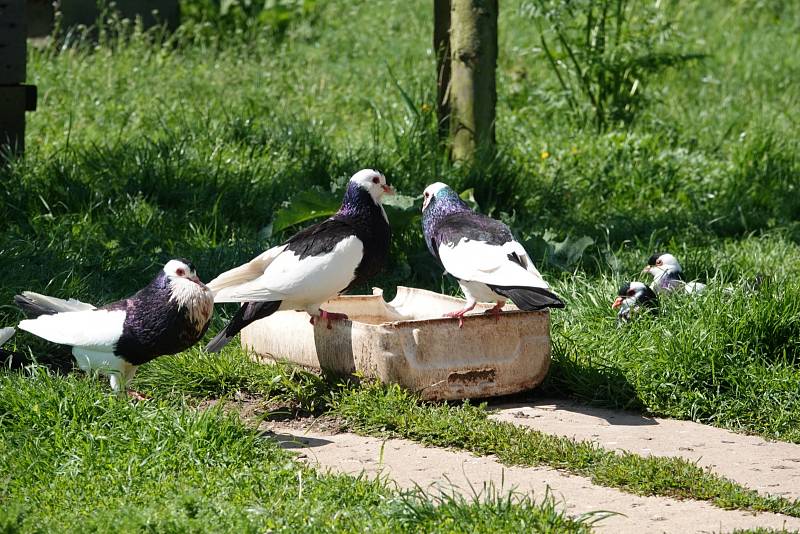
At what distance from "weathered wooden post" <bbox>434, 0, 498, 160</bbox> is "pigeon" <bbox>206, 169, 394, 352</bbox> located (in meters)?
2.41

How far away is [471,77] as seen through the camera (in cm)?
766

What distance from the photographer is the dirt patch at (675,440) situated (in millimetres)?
4301

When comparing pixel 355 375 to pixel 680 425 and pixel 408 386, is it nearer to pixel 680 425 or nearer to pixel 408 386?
pixel 408 386

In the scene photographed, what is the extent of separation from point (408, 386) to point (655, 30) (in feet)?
18.9

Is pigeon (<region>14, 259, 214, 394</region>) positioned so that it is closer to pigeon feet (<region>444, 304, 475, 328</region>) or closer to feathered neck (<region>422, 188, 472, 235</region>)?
pigeon feet (<region>444, 304, 475, 328</region>)

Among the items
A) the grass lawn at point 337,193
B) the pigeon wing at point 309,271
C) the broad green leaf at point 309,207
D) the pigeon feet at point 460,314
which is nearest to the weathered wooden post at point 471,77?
the grass lawn at point 337,193

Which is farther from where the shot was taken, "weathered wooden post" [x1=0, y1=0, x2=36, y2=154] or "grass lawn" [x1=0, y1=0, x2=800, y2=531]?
"weathered wooden post" [x1=0, y1=0, x2=36, y2=154]

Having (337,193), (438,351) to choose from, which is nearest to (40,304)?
(438,351)

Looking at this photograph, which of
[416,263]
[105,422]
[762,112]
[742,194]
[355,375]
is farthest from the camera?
[762,112]

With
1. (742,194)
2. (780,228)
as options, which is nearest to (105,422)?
(780,228)

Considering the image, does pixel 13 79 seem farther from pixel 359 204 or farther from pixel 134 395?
pixel 134 395

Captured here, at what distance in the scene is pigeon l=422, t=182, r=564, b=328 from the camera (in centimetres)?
488

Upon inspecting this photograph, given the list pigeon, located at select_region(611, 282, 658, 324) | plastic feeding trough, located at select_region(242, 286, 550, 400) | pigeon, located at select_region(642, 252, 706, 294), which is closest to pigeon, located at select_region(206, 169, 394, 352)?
plastic feeding trough, located at select_region(242, 286, 550, 400)

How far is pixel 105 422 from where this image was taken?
Answer: 171 inches
